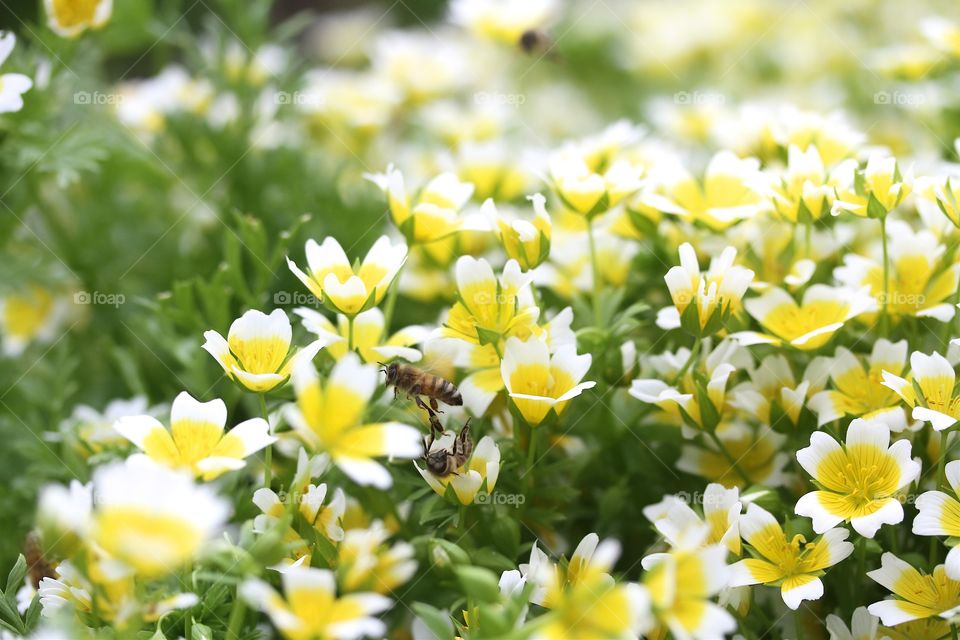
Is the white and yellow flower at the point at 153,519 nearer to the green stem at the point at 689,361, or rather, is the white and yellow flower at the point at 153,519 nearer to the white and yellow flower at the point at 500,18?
the green stem at the point at 689,361

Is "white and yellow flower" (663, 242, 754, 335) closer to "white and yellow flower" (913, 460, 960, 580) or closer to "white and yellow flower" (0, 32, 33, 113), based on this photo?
"white and yellow flower" (913, 460, 960, 580)

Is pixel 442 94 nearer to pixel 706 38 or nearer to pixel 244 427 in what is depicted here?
pixel 706 38

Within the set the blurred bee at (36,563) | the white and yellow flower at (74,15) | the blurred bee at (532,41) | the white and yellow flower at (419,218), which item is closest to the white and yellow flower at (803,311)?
the white and yellow flower at (419,218)

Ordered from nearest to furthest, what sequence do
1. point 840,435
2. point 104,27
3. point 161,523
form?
point 161,523 < point 840,435 < point 104,27

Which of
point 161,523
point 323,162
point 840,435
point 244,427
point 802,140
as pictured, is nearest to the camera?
point 161,523

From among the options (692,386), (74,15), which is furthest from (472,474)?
(74,15)

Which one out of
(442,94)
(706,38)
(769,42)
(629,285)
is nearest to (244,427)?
(629,285)

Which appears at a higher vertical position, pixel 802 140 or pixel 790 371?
pixel 802 140
